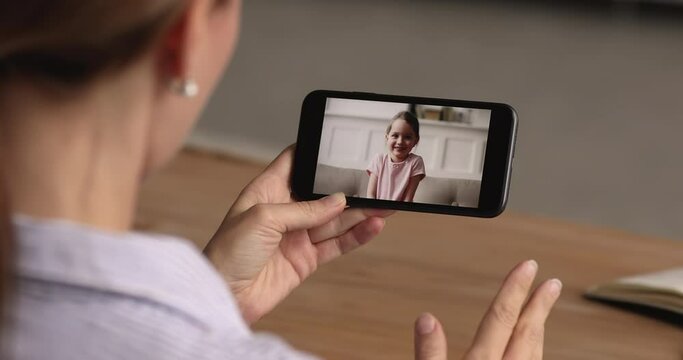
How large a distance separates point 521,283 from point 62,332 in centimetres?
47

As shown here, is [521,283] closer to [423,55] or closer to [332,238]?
[332,238]

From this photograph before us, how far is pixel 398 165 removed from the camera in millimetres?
1010

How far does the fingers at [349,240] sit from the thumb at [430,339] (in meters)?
0.25

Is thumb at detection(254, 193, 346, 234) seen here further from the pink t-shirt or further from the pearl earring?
the pearl earring

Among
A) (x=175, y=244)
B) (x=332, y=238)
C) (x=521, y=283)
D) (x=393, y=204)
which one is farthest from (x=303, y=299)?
(x=175, y=244)

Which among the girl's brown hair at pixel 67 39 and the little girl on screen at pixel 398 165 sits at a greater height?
the girl's brown hair at pixel 67 39

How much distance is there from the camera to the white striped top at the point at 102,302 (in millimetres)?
518

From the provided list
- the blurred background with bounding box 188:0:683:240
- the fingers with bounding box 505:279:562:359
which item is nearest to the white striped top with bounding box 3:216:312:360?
the fingers with bounding box 505:279:562:359

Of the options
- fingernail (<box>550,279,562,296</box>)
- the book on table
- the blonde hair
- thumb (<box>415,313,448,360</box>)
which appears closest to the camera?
the blonde hair

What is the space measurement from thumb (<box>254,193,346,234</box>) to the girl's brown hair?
18.9 inches

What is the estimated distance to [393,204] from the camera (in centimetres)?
100

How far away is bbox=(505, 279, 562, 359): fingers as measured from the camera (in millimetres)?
884

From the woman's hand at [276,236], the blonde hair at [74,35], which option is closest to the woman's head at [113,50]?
the blonde hair at [74,35]

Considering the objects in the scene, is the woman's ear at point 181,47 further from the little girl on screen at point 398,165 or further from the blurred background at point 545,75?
the blurred background at point 545,75
